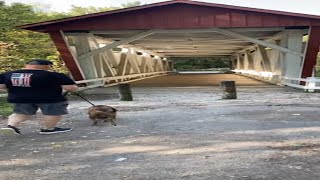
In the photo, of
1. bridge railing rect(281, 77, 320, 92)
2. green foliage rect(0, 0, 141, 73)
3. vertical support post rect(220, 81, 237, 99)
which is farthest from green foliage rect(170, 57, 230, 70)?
vertical support post rect(220, 81, 237, 99)

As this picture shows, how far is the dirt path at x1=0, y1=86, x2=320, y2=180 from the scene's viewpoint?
516 centimetres

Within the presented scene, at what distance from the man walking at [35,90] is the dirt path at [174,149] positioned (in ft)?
1.34

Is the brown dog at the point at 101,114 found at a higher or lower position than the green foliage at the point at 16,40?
lower

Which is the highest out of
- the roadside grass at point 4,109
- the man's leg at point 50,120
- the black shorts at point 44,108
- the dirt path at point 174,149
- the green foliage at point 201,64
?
the black shorts at point 44,108

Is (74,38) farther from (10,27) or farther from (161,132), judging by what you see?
(161,132)

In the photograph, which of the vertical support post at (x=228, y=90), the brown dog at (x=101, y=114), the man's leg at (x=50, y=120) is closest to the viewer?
the man's leg at (x=50, y=120)

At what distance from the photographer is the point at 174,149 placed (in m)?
6.54

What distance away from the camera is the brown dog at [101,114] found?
923 centimetres

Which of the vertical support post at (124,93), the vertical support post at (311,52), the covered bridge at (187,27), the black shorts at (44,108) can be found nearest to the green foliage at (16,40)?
the covered bridge at (187,27)

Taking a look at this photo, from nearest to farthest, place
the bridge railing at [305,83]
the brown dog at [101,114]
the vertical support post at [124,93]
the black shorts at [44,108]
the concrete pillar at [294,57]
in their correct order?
1. the black shorts at [44,108]
2. the brown dog at [101,114]
3. the vertical support post at [124,93]
4. the bridge railing at [305,83]
5. the concrete pillar at [294,57]

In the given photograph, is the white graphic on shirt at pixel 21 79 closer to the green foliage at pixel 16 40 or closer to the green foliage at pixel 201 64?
the green foliage at pixel 16 40

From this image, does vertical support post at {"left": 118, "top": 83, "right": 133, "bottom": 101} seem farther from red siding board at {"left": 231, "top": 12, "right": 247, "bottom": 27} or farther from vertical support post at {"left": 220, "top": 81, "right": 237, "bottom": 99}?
red siding board at {"left": 231, "top": 12, "right": 247, "bottom": 27}

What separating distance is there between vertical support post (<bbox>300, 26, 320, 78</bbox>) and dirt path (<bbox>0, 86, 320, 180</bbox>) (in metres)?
10.7

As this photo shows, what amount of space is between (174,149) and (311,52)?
16140mm
